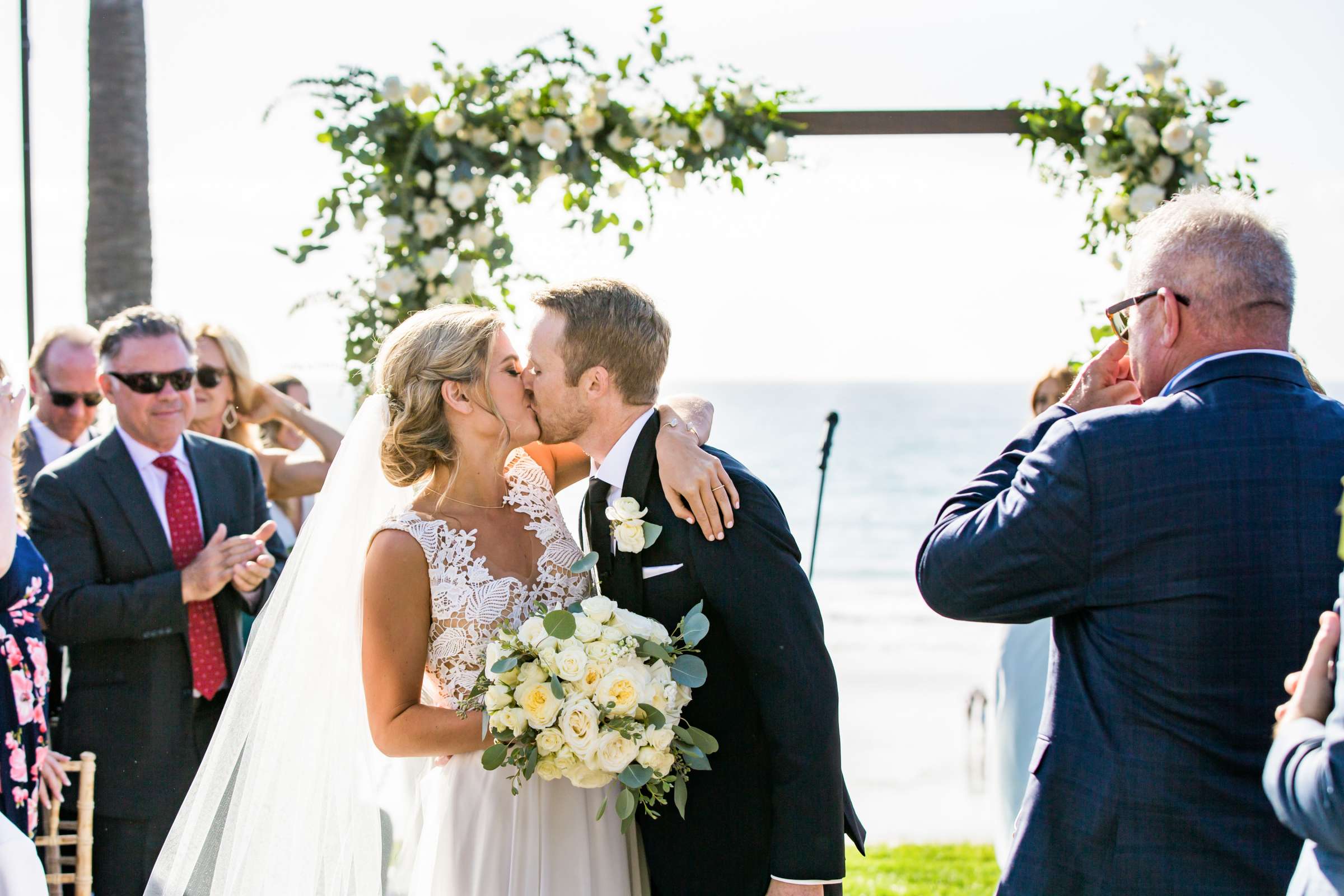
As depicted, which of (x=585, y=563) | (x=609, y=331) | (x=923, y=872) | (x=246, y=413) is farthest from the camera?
(x=923, y=872)

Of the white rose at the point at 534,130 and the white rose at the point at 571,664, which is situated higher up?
the white rose at the point at 534,130

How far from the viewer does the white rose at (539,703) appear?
2404mm

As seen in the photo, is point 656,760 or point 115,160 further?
point 115,160

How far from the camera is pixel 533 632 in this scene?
8.21ft

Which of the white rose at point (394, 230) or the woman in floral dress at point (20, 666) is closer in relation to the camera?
the woman in floral dress at point (20, 666)

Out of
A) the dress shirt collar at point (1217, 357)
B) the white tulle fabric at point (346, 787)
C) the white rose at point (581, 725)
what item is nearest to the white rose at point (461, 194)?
the white tulle fabric at point (346, 787)

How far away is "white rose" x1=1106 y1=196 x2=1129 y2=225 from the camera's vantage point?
18.4 feet

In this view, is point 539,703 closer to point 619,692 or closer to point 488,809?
point 619,692

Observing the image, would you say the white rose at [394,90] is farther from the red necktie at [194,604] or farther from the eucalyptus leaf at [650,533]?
the eucalyptus leaf at [650,533]

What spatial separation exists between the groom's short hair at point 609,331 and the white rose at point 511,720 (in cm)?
84

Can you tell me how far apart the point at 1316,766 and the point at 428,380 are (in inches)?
83.8

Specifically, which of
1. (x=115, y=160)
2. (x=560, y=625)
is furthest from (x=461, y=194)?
(x=560, y=625)

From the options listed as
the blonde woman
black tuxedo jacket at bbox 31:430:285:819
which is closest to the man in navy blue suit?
black tuxedo jacket at bbox 31:430:285:819

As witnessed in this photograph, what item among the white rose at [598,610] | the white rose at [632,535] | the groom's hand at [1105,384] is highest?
the groom's hand at [1105,384]
